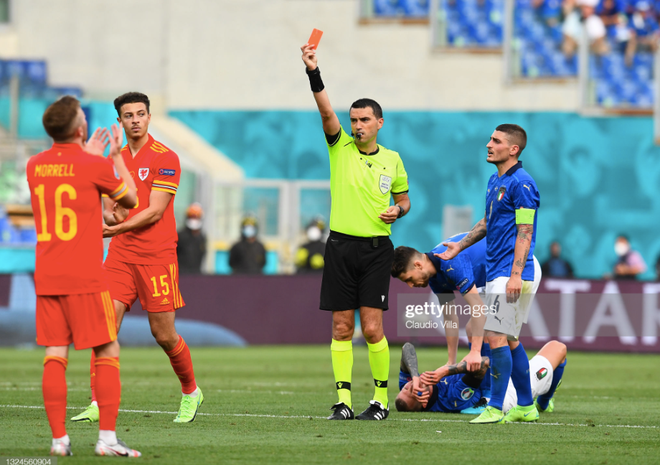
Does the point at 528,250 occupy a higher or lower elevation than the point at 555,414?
higher

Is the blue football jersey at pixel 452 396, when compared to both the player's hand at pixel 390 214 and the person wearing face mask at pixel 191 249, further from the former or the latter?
the person wearing face mask at pixel 191 249

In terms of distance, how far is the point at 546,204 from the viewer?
25547 mm

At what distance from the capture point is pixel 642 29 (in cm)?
2569

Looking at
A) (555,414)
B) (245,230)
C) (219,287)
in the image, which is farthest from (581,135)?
(555,414)

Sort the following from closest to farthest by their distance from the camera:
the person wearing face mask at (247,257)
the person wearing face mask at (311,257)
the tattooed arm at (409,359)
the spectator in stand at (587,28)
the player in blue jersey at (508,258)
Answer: the player in blue jersey at (508,258)
the tattooed arm at (409,359)
the person wearing face mask at (311,257)
the person wearing face mask at (247,257)
the spectator in stand at (587,28)

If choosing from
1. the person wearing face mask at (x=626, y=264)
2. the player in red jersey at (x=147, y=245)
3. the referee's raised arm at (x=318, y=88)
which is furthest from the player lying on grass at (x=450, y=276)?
the person wearing face mask at (x=626, y=264)

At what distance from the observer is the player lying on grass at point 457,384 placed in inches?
328

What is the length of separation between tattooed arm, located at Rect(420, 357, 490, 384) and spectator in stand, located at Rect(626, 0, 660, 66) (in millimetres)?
18937

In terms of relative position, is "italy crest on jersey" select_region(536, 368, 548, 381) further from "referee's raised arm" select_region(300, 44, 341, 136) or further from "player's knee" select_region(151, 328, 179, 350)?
"player's knee" select_region(151, 328, 179, 350)

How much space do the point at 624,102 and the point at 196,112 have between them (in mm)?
10762

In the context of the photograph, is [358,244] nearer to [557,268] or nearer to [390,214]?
[390,214]

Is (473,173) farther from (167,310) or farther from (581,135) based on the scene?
(167,310)

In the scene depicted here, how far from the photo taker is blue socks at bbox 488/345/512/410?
7742 millimetres

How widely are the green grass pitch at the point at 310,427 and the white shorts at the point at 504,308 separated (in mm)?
719
